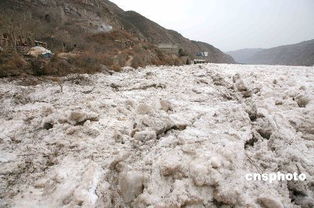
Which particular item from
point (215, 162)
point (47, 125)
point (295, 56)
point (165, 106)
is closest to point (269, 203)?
point (215, 162)

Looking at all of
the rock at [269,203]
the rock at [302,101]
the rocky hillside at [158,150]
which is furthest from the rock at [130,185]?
the rock at [302,101]

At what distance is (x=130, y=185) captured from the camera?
2.60 meters

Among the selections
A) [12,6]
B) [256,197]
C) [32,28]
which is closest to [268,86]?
[256,197]

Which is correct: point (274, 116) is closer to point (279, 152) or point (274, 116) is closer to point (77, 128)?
point (279, 152)

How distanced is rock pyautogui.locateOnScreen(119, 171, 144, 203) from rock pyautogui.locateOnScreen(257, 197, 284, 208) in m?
1.22

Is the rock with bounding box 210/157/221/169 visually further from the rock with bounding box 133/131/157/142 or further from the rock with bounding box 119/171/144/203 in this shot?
the rock with bounding box 133/131/157/142

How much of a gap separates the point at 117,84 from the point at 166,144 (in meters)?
4.43

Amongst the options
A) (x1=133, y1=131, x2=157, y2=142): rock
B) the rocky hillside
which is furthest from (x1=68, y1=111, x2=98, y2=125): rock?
(x1=133, y1=131, x2=157, y2=142): rock

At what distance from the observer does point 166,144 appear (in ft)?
10.9

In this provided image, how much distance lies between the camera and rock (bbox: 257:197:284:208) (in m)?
2.26

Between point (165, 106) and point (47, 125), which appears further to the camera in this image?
point (165, 106)

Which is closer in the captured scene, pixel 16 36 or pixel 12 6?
pixel 16 36

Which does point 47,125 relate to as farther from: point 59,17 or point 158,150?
point 59,17

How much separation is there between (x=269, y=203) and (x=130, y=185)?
1410 millimetres
